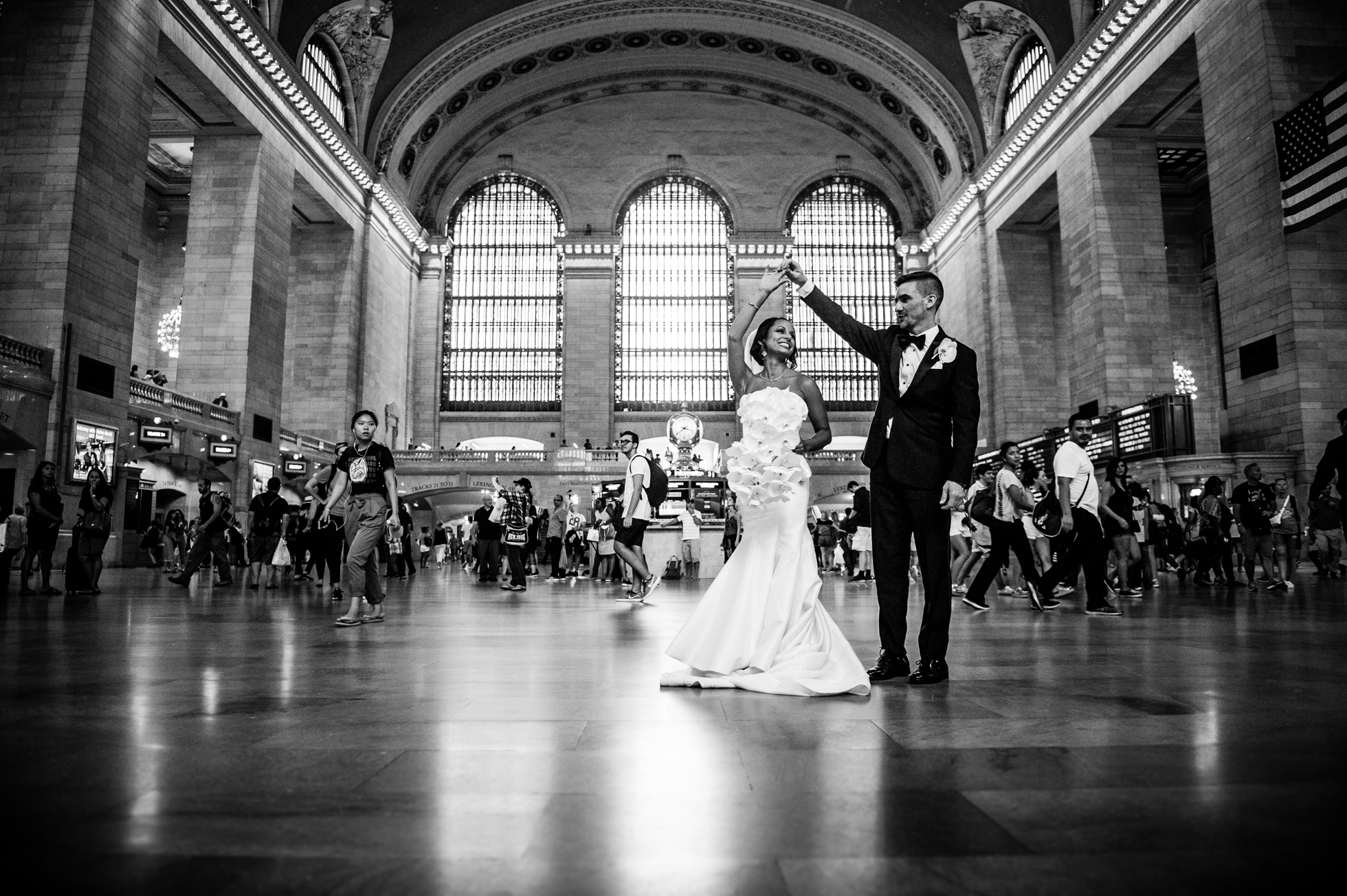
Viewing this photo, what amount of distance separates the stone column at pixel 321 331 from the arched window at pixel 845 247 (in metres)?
17.0

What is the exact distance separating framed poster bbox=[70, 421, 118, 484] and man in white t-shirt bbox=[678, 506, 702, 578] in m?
9.10

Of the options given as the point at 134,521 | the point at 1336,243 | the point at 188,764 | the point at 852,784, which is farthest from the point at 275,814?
the point at 134,521

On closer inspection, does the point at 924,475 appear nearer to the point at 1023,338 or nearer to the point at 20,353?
the point at 20,353

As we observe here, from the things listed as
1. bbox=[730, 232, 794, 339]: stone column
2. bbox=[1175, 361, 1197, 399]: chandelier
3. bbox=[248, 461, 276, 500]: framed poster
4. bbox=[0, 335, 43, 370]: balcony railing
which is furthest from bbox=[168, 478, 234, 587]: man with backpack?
bbox=[1175, 361, 1197, 399]: chandelier

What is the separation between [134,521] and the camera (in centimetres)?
1894

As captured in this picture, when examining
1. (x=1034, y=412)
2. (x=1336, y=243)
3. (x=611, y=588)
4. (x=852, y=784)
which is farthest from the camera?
(x=1034, y=412)

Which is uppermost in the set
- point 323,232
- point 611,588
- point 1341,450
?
point 323,232

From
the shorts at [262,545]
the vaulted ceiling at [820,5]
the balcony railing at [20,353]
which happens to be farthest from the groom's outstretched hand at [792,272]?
the vaulted ceiling at [820,5]

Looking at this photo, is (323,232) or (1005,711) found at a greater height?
(323,232)

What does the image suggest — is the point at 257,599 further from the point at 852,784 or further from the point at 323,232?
the point at 323,232

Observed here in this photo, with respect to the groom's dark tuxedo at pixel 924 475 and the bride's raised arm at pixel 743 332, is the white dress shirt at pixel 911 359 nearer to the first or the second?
the groom's dark tuxedo at pixel 924 475

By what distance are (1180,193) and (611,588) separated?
81.9 feet

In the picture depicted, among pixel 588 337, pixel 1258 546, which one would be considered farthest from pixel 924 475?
pixel 588 337

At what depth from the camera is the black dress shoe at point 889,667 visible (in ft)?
11.8
